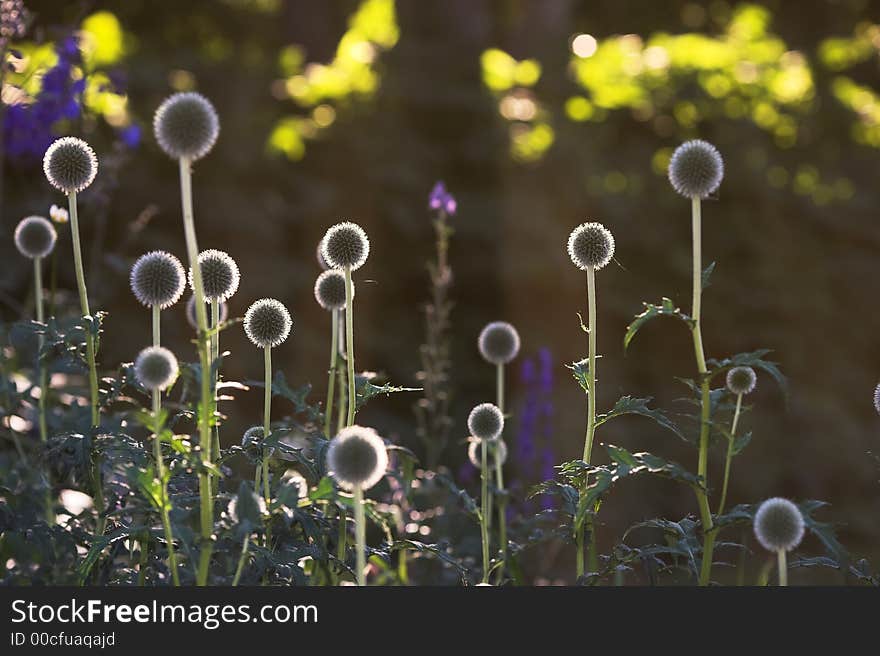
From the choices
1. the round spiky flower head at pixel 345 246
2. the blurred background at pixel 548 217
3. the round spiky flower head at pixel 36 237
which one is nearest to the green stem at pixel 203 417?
the round spiky flower head at pixel 345 246

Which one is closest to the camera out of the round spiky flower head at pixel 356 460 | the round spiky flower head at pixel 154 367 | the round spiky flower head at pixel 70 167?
the round spiky flower head at pixel 356 460

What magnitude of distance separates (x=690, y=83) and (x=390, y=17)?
8722mm

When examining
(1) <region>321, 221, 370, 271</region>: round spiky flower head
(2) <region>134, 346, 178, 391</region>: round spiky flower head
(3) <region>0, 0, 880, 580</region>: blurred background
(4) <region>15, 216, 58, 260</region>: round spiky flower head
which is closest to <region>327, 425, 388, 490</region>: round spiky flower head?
(2) <region>134, 346, 178, 391</region>: round spiky flower head

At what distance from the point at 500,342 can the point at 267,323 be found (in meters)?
0.97

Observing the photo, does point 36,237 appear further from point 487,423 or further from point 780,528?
point 780,528

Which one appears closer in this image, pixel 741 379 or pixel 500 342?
pixel 741 379

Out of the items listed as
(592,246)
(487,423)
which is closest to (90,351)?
(487,423)

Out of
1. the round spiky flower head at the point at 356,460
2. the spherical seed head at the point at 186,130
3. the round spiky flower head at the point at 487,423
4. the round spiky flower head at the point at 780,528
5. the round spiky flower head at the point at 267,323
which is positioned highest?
the spherical seed head at the point at 186,130

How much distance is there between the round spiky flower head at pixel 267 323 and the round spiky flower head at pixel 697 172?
1.11 m

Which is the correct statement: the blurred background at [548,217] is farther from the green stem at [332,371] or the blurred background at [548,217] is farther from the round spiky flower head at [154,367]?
the round spiky flower head at [154,367]

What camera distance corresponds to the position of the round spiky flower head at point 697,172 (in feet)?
8.82

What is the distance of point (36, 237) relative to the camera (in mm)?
3359

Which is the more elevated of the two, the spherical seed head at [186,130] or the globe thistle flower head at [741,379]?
the spherical seed head at [186,130]

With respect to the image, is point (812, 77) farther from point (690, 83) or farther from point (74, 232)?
point (74, 232)
